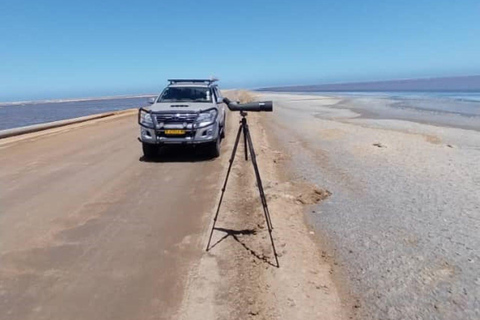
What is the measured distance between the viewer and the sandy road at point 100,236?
4059 mm

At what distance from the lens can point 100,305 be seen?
3955mm

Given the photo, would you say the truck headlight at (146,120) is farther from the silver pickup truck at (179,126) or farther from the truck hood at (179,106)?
the truck hood at (179,106)

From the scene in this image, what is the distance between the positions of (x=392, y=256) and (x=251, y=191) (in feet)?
11.1

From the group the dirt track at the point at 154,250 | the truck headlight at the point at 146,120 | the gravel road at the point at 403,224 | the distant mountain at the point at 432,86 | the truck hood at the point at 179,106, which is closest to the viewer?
the dirt track at the point at 154,250

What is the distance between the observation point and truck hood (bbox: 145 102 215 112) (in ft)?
37.2

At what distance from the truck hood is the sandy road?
1.46 meters

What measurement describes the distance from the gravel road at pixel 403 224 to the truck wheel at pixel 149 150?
395 cm

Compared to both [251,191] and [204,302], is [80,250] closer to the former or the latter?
[204,302]

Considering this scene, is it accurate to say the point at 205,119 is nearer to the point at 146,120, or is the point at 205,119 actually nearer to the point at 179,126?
the point at 179,126

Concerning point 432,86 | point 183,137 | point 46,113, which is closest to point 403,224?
point 183,137

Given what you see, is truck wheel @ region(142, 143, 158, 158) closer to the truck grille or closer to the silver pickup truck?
the silver pickup truck

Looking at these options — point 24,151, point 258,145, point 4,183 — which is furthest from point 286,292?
point 24,151

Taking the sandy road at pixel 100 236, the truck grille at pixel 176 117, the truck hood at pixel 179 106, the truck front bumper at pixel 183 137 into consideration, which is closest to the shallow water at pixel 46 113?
the truck hood at pixel 179 106

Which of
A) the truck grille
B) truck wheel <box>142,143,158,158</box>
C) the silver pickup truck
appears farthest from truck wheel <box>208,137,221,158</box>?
truck wheel <box>142,143,158,158</box>
